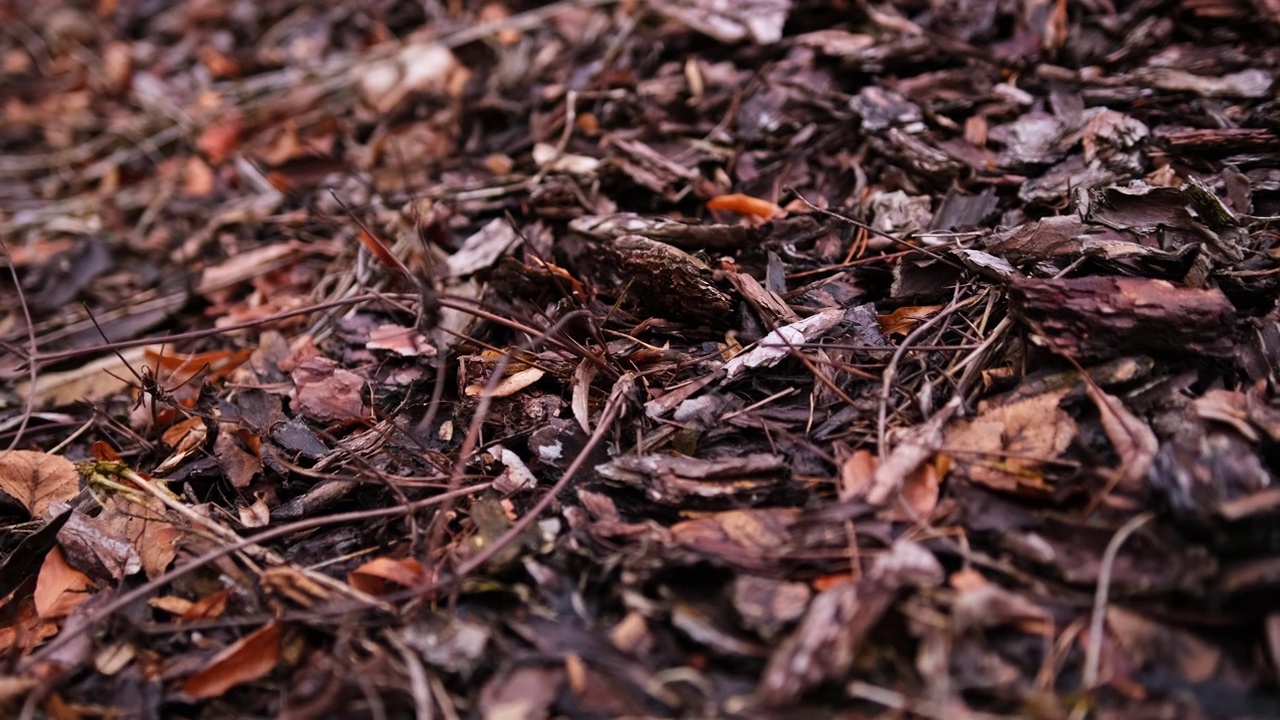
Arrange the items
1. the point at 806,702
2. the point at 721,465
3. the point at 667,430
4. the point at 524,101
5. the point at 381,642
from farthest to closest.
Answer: the point at 524,101
the point at 667,430
the point at 721,465
the point at 381,642
the point at 806,702

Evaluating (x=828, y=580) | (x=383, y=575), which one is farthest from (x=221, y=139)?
(x=828, y=580)

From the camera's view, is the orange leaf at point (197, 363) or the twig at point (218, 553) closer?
the twig at point (218, 553)

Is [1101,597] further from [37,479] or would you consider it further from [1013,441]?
[37,479]

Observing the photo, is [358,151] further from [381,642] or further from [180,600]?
[381,642]

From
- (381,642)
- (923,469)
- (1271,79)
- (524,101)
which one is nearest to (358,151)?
(524,101)

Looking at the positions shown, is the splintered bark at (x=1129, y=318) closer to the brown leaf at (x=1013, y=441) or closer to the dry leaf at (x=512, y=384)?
the brown leaf at (x=1013, y=441)

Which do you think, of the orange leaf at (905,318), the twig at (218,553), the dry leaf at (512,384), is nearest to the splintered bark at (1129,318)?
the orange leaf at (905,318)
